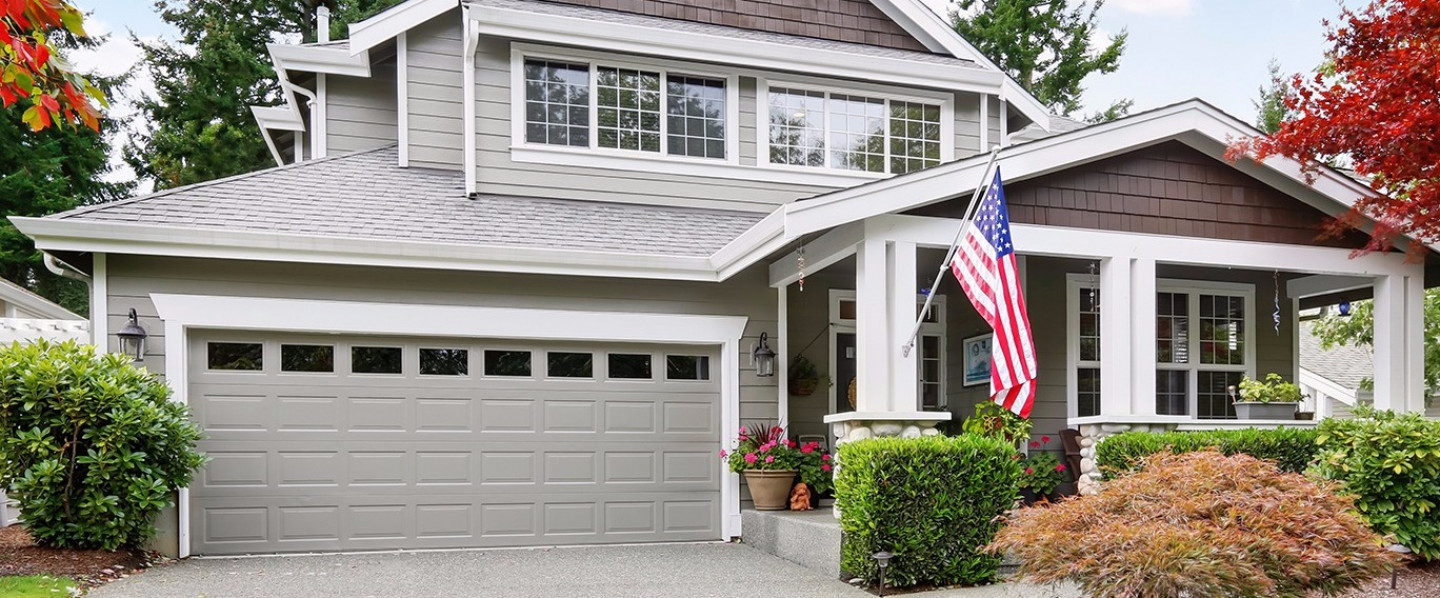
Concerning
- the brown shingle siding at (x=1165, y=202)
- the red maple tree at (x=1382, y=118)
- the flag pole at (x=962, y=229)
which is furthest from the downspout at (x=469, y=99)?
the red maple tree at (x=1382, y=118)

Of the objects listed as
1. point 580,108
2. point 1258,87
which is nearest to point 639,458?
point 580,108

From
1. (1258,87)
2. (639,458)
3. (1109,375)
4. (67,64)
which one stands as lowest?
(639,458)

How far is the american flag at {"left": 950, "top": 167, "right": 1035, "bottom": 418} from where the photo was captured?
6.85 metres

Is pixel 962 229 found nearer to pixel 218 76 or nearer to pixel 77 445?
pixel 77 445

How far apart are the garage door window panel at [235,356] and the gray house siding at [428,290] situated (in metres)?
0.36

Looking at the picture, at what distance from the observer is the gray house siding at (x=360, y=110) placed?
36.7ft

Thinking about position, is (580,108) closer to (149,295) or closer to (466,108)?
(466,108)

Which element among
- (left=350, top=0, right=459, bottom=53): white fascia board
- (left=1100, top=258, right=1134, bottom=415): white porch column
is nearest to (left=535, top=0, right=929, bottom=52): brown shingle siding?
(left=350, top=0, right=459, bottom=53): white fascia board

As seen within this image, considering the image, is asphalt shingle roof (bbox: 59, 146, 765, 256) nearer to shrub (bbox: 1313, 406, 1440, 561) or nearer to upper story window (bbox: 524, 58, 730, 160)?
upper story window (bbox: 524, 58, 730, 160)

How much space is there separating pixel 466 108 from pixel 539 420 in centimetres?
311

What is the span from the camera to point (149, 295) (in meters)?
8.01

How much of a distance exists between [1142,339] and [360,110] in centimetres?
824

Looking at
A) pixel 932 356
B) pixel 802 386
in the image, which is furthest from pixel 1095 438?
pixel 932 356

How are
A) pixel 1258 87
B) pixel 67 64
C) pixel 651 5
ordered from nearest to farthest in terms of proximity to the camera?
pixel 67 64 → pixel 651 5 → pixel 1258 87
